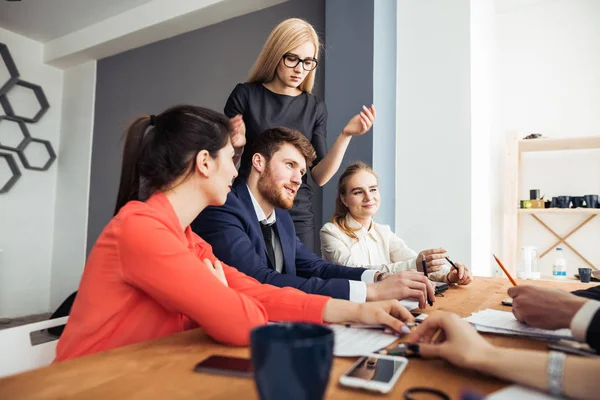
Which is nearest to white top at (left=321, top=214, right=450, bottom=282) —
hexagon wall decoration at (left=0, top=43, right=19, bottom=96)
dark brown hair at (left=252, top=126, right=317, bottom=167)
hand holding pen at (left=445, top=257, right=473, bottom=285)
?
hand holding pen at (left=445, top=257, right=473, bottom=285)

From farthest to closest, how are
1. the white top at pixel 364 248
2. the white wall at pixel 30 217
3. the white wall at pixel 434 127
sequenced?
the white wall at pixel 30 217
the white wall at pixel 434 127
the white top at pixel 364 248

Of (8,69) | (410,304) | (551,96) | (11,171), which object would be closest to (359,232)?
(410,304)

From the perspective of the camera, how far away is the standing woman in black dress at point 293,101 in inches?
64.7

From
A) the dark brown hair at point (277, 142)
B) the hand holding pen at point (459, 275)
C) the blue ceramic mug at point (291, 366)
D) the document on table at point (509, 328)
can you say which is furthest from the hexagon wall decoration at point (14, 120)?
the blue ceramic mug at point (291, 366)

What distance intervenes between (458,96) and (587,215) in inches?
57.8

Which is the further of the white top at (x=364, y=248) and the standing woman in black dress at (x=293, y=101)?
the white top at (x=364, y=248)

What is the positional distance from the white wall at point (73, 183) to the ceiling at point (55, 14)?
443mm

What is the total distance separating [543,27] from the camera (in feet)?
10.5

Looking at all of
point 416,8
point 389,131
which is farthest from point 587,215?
point 416,8

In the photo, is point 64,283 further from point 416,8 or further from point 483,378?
point 483,378

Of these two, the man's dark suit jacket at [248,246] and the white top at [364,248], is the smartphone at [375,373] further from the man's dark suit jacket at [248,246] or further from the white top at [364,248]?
the white top at [364,248]

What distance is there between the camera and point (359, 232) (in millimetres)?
1923

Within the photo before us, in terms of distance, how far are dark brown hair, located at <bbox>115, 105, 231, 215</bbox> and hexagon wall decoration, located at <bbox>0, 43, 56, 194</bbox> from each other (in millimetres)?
3667

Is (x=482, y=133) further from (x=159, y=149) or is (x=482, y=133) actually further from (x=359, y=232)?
(x=159, y=149)
